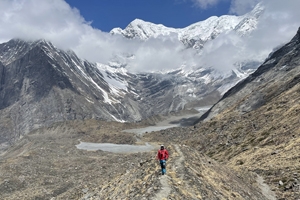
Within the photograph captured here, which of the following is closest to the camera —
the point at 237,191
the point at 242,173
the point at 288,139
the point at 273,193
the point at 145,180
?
the point at 145,180

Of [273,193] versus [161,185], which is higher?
[161,185]

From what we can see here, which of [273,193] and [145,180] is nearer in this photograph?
[145,180]

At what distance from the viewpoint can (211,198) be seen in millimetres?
25266

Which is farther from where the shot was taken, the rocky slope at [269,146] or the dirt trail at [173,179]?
the rocky slope at [269,146]

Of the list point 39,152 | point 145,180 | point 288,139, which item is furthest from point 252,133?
point 39,152

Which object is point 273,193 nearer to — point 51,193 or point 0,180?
point 51,193

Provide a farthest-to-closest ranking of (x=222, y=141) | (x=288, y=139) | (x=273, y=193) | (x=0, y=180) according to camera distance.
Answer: (x=222, y=141)
(x=0, y=180)
(x=288, y=139)
(x=273, y=193)

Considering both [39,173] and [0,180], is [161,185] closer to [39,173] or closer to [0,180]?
[0,180]

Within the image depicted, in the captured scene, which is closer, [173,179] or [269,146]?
[173,179]

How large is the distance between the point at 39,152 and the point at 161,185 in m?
108

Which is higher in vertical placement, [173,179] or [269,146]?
[269,146]

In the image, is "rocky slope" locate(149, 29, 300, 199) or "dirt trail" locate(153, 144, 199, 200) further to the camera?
"rocky slope" locate(149, 29, 300, 199)

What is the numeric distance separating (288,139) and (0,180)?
194 feet

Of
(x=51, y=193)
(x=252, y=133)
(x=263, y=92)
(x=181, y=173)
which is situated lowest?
(x=51, y=193)
